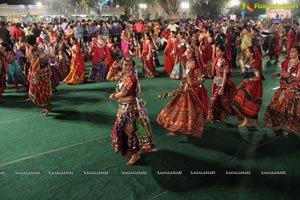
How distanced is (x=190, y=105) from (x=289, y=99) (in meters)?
1.61

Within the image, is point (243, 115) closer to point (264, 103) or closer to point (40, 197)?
point (264, 103)

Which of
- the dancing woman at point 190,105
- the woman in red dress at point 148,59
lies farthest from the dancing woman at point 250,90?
the woman in red dress at point 148,59

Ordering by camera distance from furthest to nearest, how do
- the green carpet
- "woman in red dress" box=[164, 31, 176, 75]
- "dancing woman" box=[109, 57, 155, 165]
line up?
"woman in red dress" box=[164, 31, 176, 75] → "dancing woman" box=[109, 57, 155, 165] → the green carpet

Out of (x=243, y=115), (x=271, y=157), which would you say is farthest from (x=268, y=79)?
(x=271, y=157)

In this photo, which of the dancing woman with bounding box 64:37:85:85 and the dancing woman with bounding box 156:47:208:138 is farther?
the dancing woman with bounding box 64:37:85:85

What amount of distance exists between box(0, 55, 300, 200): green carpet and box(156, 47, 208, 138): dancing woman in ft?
0.84

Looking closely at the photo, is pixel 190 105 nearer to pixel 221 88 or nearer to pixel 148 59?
pixel 221 88

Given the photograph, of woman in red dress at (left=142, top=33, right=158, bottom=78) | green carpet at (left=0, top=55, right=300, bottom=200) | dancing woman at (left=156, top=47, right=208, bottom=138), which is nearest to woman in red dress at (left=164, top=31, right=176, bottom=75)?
woman in red dress at (left=142, top=33, right=158, bottom=78)

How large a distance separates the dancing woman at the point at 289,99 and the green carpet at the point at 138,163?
23 centimetres

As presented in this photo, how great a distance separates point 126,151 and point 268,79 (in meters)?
6.72

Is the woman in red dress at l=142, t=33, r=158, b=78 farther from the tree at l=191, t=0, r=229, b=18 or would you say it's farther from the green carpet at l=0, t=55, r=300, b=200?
the tree at l=191, t=0, r=229, b=18

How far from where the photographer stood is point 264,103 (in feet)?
23.3

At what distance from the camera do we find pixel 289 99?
16.8ft

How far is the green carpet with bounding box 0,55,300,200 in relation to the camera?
3.75 metres
